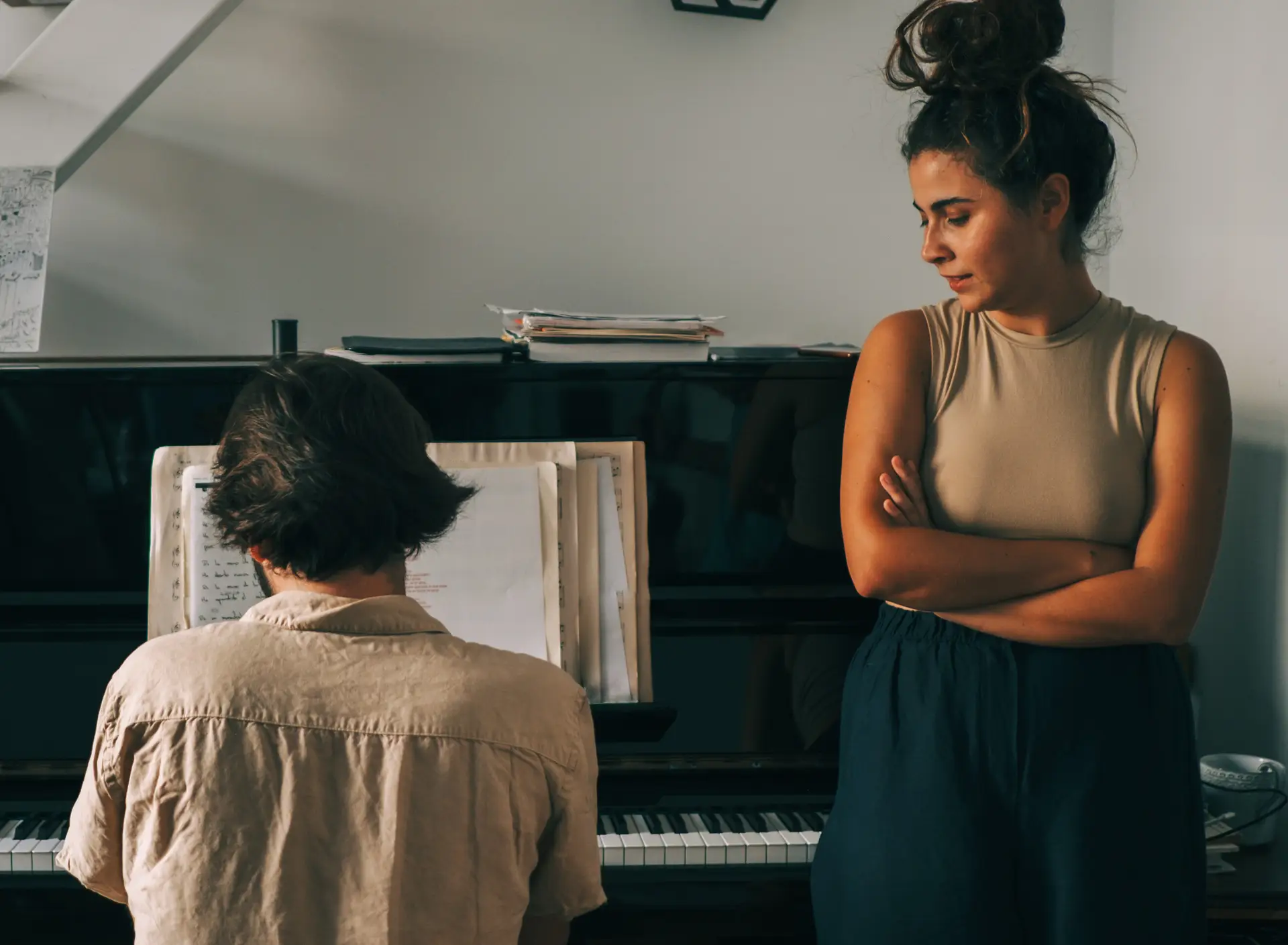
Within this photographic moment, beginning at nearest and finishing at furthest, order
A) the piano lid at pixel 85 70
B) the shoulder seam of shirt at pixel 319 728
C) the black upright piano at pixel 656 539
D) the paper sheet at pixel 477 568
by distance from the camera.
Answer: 1. the shoulder seam of shirt at pixel 319 728
2. the paper sheet at pixel 477 568
3. the black upright piano at pixel 656 539
4. the piano lid at pixel 85 70

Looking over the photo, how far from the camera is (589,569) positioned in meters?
1.69

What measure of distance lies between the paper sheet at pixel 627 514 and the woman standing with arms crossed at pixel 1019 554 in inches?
14.1

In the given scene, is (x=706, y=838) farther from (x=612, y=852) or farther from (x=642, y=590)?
(x=642, y=590)

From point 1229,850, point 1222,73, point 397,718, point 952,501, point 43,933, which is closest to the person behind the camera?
point 397,718

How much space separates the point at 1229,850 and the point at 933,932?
0.69 metres

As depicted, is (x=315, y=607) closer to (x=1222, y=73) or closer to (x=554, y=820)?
(x=554, y=820)

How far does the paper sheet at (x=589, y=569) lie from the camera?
1670 millimetres

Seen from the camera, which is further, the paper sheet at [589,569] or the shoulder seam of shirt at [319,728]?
the paper sheet at [589,569]

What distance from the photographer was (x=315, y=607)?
96cm

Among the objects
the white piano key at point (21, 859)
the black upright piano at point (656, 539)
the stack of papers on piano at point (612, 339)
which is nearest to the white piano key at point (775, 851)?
the black upright piano at point (656, 539)

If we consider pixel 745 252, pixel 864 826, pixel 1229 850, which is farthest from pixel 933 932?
pixel 745 252

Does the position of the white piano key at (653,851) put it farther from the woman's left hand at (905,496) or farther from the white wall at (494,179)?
the white wall at (494,179)

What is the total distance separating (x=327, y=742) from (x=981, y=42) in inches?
41.3

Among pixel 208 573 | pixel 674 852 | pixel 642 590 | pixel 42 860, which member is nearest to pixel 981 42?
pixel 642 590
